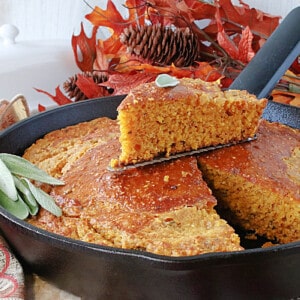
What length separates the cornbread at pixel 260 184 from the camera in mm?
2412

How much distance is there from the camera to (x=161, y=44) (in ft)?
11.7

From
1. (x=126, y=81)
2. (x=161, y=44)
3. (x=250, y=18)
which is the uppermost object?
(x=250, y=18)

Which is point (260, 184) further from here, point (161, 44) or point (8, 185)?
point (161, 44)

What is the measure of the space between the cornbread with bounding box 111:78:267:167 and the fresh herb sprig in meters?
0.31

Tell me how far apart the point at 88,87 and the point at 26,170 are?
136cm

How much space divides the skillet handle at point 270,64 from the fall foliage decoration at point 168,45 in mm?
444

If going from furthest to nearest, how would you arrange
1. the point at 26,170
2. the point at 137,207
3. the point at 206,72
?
the point at 206,72
the point at 26,170
the point at 137,207

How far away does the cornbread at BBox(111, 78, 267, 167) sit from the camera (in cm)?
251

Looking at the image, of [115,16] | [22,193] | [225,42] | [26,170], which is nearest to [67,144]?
[26,170]

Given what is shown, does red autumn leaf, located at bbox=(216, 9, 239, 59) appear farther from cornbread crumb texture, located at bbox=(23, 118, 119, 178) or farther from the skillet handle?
cornbread crumb texture, located at bbox=(23, 118, 119, 178)

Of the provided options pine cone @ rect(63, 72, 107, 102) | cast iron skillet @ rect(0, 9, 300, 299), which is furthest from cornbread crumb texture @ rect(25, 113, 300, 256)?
pine cone @ rect(63, 72, 107, 102)

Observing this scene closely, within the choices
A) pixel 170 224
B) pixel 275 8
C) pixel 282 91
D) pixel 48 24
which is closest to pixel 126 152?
pixel 170 224

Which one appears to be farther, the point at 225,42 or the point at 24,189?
the point at 225,42

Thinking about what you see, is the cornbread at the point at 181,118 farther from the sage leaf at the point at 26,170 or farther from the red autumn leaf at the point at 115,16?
the red autumn leaf at the point at 115,16
